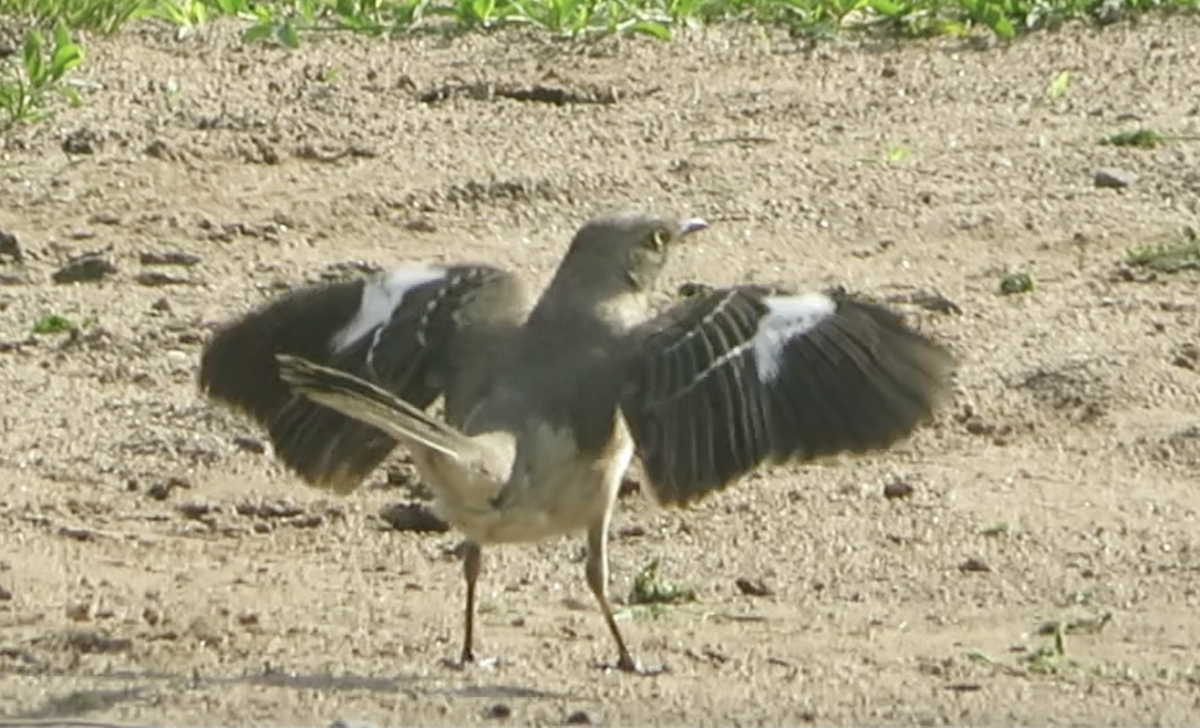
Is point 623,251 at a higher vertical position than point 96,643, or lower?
higher

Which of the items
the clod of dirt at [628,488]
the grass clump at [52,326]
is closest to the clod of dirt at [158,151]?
the grass clump at [52,326]

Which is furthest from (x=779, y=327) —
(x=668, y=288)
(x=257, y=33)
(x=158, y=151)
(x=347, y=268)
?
(x=257, y=33)

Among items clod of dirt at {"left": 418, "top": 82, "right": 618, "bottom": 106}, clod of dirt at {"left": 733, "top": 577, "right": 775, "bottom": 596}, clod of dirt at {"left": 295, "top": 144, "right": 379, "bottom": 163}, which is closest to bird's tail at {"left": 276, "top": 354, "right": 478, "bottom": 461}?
clod of dirt at {"left": 733, "top": 577, "right": 775, "bottom": 596}

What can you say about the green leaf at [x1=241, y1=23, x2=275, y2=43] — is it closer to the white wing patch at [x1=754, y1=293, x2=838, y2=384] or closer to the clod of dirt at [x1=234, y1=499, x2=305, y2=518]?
the clod of dirt at [x1=234, y1=499, x2=305, y2=518]

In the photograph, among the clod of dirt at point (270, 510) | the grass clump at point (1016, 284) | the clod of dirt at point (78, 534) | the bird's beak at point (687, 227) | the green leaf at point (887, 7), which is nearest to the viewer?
the bird's beak at point (687, 227)

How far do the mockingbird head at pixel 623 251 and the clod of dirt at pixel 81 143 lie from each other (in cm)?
420

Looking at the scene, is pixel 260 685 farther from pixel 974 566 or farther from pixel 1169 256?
pixel 1169 256

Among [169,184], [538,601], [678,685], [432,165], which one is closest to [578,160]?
[432,165]

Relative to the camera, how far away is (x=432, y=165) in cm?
1199

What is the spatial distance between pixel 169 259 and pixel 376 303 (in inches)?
123

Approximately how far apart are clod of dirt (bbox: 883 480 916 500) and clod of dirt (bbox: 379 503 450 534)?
1.25 meters

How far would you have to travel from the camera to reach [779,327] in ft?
25.4

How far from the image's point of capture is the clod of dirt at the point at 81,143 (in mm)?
12164

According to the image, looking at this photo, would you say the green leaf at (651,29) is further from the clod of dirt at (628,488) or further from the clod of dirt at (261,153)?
the clod of dirt at (628,488)
